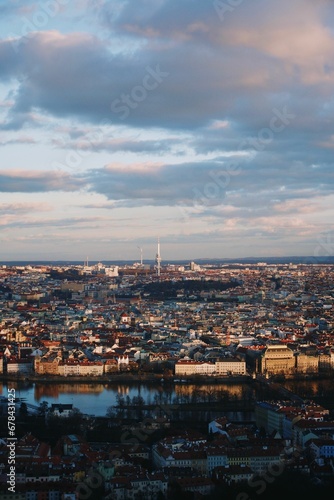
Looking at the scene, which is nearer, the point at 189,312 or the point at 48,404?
the point at 48,404

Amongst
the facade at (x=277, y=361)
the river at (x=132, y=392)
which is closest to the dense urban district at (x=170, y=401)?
the facade at (x=277, y=361)

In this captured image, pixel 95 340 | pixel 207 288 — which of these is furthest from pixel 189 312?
pixel 207 288

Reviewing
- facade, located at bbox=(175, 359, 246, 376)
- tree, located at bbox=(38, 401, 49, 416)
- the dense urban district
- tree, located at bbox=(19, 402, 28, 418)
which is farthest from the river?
facade, located at bbox=(175, 359, 246, 376)

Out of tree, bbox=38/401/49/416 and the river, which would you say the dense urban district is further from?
the river

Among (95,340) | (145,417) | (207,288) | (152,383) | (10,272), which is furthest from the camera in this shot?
(10,272)

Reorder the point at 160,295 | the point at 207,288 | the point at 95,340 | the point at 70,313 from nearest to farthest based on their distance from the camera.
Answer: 1. the point at 95,340
2. the point at 70,313
3. the point at 160,295
4. the point at 207,288

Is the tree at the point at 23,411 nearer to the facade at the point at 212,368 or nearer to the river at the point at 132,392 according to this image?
the river at the point at 132,392

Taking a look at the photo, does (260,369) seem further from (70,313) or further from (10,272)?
(10,272)

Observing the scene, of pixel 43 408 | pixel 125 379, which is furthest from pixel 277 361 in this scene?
pixel 43 408
